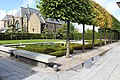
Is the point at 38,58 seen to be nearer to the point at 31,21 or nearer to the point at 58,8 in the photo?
the point at 58,8

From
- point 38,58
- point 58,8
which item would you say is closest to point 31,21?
point 58,8

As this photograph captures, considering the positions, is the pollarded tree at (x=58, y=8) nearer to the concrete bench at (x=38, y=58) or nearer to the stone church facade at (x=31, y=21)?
the concrete bench at (x=38, y=58)

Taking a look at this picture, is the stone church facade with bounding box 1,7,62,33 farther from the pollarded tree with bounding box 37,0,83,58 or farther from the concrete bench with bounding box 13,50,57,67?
the concrete bench with bounding box 13,50,57,67

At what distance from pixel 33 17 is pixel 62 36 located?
33.6 ft

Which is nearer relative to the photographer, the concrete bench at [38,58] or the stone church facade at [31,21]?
the concrete bench at [38,58]

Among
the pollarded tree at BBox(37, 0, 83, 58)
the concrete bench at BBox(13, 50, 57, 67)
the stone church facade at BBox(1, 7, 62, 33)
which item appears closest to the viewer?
the concrete bench at BBox(13, 50, 57, 67)

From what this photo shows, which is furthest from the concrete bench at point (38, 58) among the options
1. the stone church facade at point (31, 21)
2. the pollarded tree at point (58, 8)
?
the stone church facade at point (31, 21)

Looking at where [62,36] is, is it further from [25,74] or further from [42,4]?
[25,74]

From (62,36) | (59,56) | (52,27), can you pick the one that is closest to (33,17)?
(52,27)

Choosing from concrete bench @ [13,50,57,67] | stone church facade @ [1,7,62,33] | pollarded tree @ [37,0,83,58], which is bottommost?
concrete bench @ [13,50,57,67]

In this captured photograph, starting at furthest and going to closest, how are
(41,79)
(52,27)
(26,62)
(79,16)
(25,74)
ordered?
(52,27) < (79,16) < (26,62) < (25,74) < (41,79)

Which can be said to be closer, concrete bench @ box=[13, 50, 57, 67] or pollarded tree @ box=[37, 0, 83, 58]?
concrete bench @ box=[13, 50, 57, 67]

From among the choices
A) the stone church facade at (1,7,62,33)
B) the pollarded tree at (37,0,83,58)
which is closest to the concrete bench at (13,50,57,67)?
the pollarded tree at (37,0,83,58)

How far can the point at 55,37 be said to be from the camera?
39.2 m
